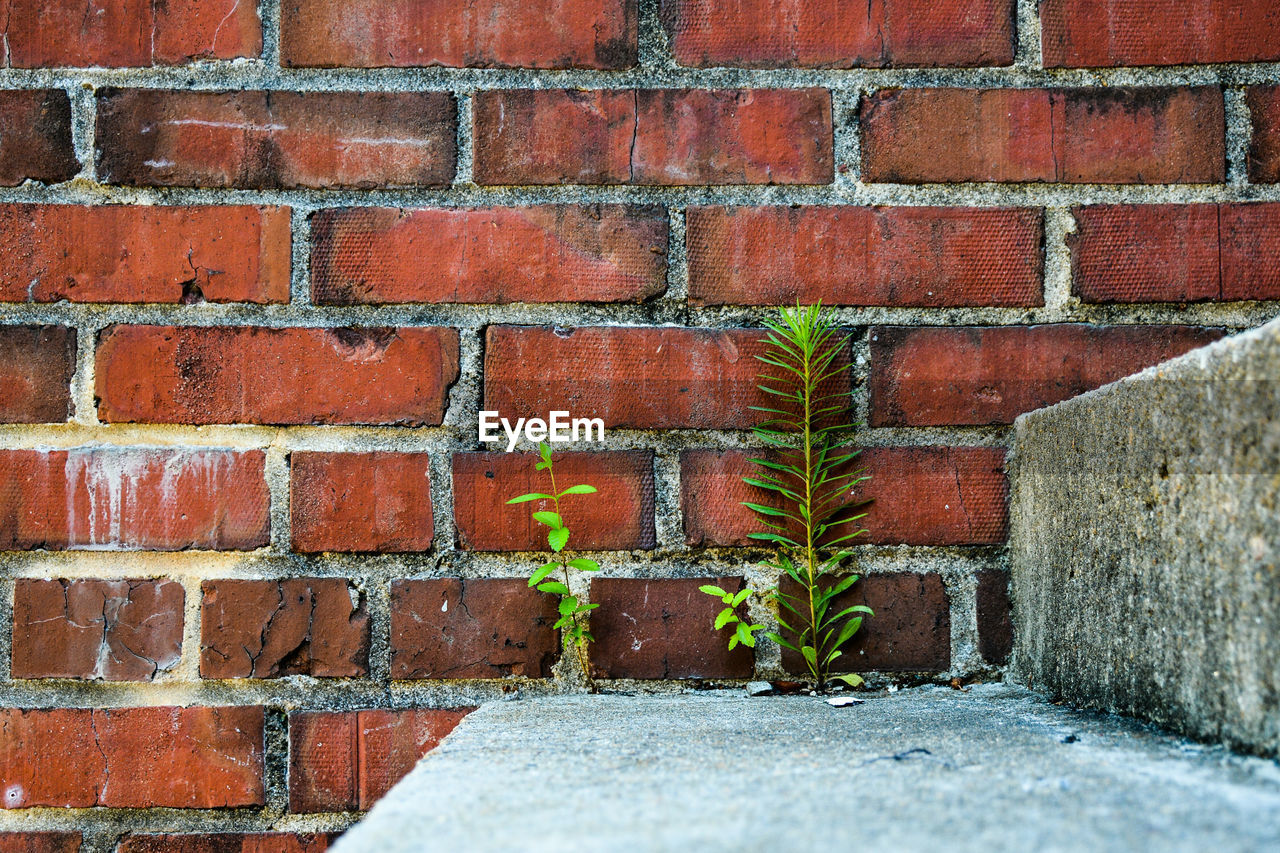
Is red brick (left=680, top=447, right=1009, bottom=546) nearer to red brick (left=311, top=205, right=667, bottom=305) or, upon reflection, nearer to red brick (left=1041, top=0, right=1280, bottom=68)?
red brick (left=311, top=205, right=667, bottom=305)

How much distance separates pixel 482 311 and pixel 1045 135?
25.6 inches

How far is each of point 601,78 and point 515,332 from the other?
30 cm

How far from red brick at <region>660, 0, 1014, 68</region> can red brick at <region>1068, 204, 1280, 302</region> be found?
219 mm

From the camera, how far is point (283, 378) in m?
0.95

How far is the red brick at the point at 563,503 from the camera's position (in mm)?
946

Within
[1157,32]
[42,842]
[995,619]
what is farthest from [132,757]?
[1157,32]

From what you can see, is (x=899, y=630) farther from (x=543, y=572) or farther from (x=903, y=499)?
(x=543, y=572)

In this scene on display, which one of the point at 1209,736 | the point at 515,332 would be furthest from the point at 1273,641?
the point at 515,332

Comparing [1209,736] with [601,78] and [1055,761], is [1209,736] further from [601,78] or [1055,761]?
[601,78]

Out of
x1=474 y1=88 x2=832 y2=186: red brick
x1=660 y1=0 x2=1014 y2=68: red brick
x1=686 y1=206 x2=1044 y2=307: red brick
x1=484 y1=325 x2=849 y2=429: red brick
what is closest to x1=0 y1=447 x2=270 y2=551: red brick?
x1=484 y1=325 x2=849 y2=429: red brick

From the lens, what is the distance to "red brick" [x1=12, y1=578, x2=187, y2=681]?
0.94 metres

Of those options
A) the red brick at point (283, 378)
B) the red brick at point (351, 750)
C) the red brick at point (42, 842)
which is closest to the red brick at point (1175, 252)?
the red brick at point (283, 378)

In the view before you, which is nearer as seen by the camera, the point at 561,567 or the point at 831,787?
the point at 831,787

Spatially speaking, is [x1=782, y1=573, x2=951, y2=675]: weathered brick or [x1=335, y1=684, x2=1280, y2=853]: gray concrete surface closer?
[x1=335, y1=684, x2=1280, y2=853]: gray concrete surface
